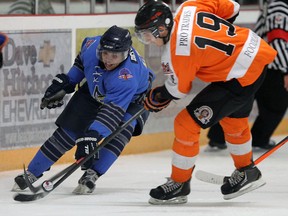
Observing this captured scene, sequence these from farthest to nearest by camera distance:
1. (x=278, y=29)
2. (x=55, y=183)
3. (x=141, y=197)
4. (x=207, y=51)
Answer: (x=278, y=29) → (x=141, y=197) → (x=55, y=183) → (x=207, y=51)

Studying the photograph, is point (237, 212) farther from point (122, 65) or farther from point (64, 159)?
point (64, 159)

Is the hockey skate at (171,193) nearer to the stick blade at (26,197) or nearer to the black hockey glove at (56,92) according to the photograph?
the stick blade at (26,197)

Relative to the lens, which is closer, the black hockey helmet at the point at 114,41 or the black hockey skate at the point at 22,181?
the black hockey helmet at the point at 114,41

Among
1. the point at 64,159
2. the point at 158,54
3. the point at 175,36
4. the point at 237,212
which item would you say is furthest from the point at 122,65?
the point at 158,54

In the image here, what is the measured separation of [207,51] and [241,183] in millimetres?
756

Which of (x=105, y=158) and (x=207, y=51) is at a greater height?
(x=207, y=51)

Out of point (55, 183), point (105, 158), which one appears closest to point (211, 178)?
point (105, 158)

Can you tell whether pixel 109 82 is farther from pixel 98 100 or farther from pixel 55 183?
pixel 55 183

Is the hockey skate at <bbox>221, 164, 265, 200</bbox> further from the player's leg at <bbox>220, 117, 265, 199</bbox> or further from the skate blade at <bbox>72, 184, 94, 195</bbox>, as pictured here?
the skate blade at <bbox>72, 184, 94, 195</bbox>

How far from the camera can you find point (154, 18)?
5109 millimetres

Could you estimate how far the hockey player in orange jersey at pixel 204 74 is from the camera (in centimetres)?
507

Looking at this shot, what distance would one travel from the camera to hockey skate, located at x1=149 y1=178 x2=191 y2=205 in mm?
5340

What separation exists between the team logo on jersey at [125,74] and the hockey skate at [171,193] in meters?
0.61

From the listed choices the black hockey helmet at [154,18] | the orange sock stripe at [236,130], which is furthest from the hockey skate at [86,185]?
the black hockey helmet at [154,18]
